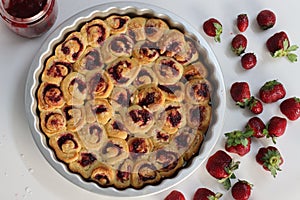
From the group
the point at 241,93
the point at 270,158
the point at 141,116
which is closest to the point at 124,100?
the point at 141,116

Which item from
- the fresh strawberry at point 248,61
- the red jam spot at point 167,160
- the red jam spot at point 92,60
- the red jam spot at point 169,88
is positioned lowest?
the red jam spot at point 167,160

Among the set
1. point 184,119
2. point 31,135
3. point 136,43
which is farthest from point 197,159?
point 31,135

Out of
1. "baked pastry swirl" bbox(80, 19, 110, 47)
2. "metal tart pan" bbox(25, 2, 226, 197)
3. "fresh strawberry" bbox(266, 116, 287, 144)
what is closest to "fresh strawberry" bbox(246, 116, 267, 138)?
"fresh strawberry" bbox(266, 116, 287, 144)

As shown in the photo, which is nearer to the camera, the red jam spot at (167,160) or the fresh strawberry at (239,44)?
the red jam spot at (167,160)

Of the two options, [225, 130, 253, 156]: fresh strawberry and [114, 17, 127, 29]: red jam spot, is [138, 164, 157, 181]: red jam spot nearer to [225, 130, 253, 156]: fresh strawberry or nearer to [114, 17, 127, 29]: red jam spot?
[225, 130, 253, 156]: fresh strawberry

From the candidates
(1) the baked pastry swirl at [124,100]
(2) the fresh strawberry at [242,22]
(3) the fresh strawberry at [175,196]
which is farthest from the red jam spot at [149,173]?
(2) the fresh strawberry at [242,22]

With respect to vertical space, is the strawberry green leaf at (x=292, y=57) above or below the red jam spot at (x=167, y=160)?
above

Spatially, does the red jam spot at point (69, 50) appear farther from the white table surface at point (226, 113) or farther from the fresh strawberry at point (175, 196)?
the fresh strawberry at point (175, 196)

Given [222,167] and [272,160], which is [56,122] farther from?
[272,160]
